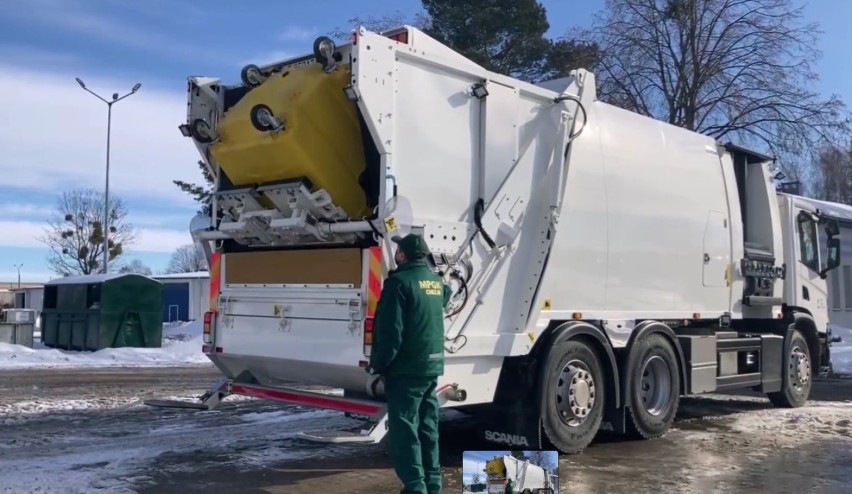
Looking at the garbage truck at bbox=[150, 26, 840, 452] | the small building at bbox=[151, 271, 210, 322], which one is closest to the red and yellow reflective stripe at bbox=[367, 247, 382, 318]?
the garbage truck at bbox=[150, 26, 840, 452]

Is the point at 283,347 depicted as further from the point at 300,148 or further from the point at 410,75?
the point at 410,75

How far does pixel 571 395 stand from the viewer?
743cm

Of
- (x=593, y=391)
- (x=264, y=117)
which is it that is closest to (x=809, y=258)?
(x=593, y=391)

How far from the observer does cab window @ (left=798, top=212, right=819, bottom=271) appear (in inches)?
447

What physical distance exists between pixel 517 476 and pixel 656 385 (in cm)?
374

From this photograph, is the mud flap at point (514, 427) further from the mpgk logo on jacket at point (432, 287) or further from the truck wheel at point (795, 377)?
the truck wheel at point (795, 377)

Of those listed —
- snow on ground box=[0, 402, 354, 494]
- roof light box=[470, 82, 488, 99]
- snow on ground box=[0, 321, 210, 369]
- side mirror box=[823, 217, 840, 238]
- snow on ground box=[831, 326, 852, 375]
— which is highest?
roof light box=[470, 82, 488, 99]

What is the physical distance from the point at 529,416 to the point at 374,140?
2.67m

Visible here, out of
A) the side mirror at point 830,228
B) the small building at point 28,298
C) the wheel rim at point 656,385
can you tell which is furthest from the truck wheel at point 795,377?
the small building at point 28,298

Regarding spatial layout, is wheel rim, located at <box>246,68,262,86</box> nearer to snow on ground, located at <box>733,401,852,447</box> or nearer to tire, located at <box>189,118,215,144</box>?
tire, located at <box>189,118,215,144</box>

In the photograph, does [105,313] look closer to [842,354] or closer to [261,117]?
[261,117]

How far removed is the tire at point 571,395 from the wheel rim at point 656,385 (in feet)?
2.98

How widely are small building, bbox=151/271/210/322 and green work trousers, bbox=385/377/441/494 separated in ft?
118

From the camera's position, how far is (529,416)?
711 cm
